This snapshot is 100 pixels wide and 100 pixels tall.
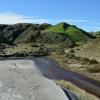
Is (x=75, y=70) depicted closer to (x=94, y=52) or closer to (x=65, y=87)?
(x=65, y=87)

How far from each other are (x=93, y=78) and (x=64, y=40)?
12297 cm

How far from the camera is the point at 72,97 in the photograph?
117 ft

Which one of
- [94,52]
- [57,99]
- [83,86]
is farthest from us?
[94,52]

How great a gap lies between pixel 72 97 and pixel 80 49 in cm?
Result: 7690

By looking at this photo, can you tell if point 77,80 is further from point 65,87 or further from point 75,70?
point 75,70

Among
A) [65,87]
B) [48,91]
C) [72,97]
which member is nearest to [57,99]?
[72,97]

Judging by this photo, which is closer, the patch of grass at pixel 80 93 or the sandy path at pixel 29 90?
the sandy path at pixel 29 90

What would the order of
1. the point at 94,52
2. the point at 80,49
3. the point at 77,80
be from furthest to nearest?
the point at 80,49 → the point at 94,52 → the point at 77,80

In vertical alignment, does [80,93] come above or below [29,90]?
below

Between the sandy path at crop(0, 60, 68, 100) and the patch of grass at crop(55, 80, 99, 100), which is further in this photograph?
the patch of grass at crop(55, 80, 99, 100)

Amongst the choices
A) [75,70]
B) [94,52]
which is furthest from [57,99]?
[94,52]

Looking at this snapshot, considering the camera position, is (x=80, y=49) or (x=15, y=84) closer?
(x=15, y=84)

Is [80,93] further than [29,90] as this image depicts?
Yes

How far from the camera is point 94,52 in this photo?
97.4 m
